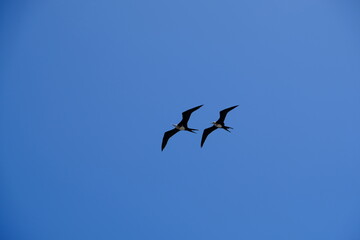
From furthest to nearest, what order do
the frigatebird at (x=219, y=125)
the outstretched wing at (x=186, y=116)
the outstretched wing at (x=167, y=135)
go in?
1. the outstretched wing at (x=167, y=135)
2. the frigatebird at (x=219, y=125)
3. the outstretched wing at (x=186, y=116)

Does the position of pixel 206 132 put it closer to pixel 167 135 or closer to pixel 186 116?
pixel 167 135

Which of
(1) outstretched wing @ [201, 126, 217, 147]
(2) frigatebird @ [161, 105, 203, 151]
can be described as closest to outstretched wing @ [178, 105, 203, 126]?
(2) frigatebird @ [161, 105, 203, 151]

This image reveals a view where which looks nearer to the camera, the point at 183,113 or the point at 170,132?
the point at 183,113

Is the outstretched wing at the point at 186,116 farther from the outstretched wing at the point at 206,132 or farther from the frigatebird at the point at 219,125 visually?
the outstretched wing at the point at 206,132

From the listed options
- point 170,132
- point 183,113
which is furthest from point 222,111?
point 170,132

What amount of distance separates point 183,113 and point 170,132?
2781 millimetres

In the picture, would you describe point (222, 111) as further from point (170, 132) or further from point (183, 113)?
point (170, 132)

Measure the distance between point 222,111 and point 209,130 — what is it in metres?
2.81

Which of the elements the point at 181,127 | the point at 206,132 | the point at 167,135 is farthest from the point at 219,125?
the point at 167,135

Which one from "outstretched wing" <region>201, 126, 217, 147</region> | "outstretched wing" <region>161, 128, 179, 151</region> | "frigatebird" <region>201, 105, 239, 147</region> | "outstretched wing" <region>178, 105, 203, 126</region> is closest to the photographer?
"outstretched wing" <region>178, 105, 203, 126</region>

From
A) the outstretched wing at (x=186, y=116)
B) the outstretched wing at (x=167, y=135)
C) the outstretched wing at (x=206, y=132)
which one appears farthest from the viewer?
the outstretched wing at (x=206, y=132)

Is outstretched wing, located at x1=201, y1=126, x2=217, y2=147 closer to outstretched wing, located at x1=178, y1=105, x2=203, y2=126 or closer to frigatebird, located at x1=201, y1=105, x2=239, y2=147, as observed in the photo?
frigatebird, located at x1=201, y1=105, x2=239, y2=147

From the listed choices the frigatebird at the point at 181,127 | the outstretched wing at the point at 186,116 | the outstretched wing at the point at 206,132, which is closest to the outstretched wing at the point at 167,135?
the frigatebird at the point at 181,127

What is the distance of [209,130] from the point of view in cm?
2444
